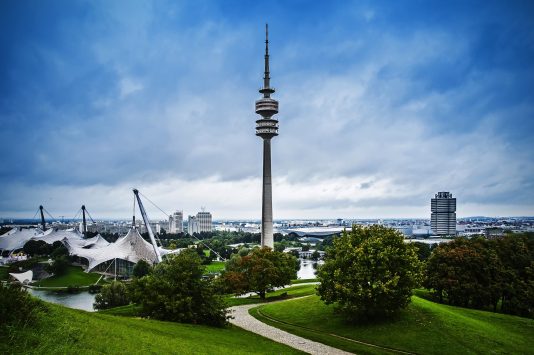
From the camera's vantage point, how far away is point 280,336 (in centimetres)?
2817

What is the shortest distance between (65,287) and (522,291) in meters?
71.7

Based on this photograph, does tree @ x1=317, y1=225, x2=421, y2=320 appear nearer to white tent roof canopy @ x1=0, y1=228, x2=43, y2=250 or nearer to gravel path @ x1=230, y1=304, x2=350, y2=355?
gravel path @ x1=230, y1=304, x2=350, y2=355

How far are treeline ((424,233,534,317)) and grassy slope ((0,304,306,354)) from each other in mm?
20002

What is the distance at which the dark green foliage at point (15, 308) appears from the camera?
12797 millimetres

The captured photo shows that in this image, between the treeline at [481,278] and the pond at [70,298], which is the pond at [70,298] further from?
the treeline at [481,278]

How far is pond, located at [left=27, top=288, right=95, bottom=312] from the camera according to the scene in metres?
59.4

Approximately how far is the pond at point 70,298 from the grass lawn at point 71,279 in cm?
572

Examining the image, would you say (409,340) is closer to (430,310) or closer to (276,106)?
(430,310)

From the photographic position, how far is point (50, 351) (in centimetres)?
1249

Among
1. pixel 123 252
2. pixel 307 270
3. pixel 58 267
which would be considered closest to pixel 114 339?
pixel 58 267

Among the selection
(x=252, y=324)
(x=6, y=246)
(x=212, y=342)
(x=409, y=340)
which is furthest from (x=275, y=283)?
(x=6, y=246)

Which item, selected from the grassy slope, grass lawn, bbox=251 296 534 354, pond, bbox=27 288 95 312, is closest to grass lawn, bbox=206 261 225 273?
pond, bbox=27 288 95 312

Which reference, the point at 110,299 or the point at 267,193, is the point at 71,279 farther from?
the point at 267,193

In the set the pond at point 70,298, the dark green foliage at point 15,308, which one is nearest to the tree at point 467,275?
the dark green foliage at point 15,308
